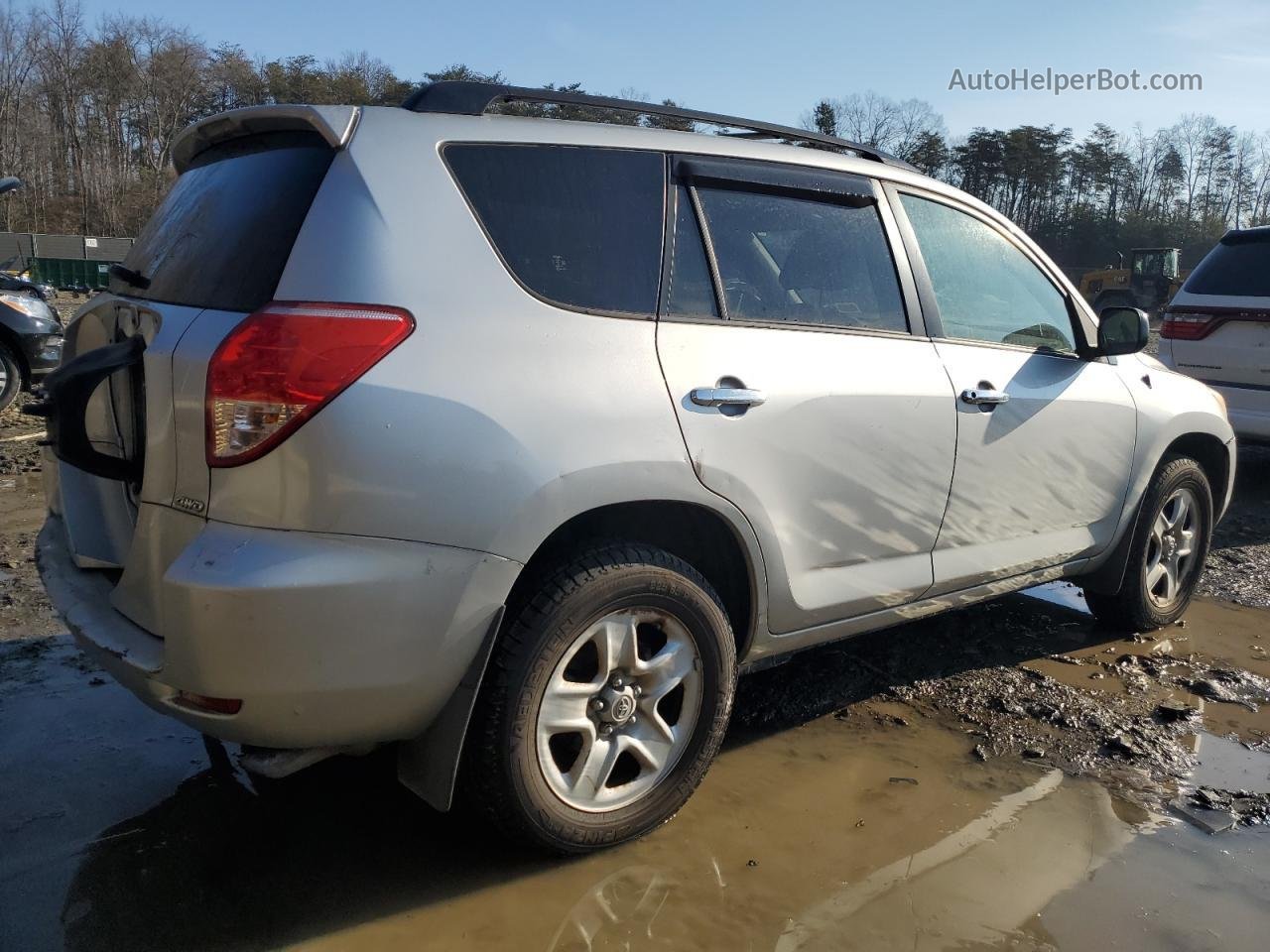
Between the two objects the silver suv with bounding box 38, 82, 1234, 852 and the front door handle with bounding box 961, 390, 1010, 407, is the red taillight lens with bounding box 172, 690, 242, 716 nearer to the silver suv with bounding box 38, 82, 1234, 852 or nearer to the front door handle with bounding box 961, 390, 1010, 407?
the silver suv with bounding box 38, 82, 1234, 852

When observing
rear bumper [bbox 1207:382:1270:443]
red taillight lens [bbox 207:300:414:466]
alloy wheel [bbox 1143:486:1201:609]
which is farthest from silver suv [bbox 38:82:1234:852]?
rear bumper [bbox 1207:382:1270:443]

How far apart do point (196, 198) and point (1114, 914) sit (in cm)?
297

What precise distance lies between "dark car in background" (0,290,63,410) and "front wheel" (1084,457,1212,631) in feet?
28.2

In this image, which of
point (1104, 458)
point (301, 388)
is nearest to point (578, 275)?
point (301, 388)

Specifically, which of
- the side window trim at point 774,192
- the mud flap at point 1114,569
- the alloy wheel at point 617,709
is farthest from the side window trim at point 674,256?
the mud flap at point 1114,569

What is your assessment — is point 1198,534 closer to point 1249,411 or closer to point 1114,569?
point 1114,569

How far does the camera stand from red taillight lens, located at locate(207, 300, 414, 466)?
6.80 feet

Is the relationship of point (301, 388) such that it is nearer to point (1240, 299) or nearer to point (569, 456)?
point (569, 456)

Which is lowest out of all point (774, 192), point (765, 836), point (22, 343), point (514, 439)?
point (765, 836)

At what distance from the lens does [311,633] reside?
6.76 feet

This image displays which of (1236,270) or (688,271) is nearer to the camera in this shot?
(688,271)

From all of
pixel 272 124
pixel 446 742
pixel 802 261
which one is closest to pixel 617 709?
pixel 446 742

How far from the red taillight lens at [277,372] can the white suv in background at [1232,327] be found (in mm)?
6788

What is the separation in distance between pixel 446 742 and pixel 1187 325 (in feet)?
22.6
